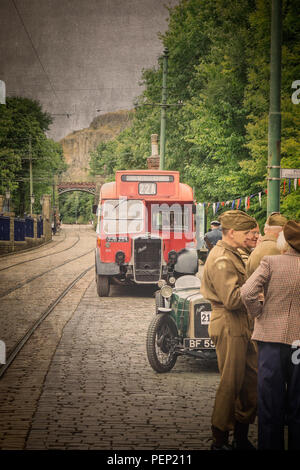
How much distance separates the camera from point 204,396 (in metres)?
6.51

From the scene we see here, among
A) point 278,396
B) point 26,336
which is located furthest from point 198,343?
point 26,336

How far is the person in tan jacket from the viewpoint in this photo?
14.1ft

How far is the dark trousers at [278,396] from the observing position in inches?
169

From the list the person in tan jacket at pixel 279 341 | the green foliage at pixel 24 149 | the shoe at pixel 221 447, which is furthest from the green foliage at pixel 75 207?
the person in tan jacket at pixel 279 341

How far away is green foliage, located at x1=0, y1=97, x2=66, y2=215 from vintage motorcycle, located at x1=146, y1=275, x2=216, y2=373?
40476 millimetres

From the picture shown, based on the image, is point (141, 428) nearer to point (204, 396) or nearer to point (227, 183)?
point (204, 396)

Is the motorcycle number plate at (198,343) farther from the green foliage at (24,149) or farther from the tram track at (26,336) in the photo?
the green foliage at (24,149)

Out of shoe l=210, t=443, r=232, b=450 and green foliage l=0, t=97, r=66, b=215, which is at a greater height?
green foliage l=0, t=97, r=66, b=215

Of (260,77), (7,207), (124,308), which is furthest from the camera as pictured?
(7,207)

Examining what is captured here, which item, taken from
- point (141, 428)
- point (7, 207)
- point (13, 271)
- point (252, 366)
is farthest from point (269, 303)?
point (7, 207)

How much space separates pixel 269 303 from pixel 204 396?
241cm

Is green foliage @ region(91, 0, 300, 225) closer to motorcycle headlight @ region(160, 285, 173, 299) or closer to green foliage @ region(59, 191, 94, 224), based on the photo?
motorcycle headlight @ region(160, 285, 173, 299)

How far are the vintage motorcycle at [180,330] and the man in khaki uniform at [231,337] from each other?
242cm

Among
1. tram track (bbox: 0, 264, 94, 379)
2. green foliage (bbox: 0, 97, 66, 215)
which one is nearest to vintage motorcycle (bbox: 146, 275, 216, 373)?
tram track (bbox: 0, 264, 94, 379)
